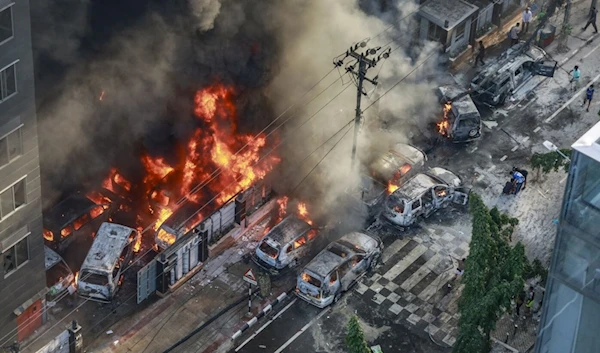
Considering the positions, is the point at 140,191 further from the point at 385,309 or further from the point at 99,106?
the point at 385,309

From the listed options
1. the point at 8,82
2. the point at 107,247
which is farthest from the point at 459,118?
the point at 8,82

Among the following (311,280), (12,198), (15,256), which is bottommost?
(311,280)

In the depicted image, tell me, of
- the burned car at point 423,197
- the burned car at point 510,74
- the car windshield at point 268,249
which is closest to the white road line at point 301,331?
the car windshield at point 268,249

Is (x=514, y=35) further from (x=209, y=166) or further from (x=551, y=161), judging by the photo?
(x=209, y=166)

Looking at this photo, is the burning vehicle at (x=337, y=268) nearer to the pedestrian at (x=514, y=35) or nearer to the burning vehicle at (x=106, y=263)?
the burning vehicle at (x=106, y=263)

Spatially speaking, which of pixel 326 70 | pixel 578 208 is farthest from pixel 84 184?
pixel 578 208
